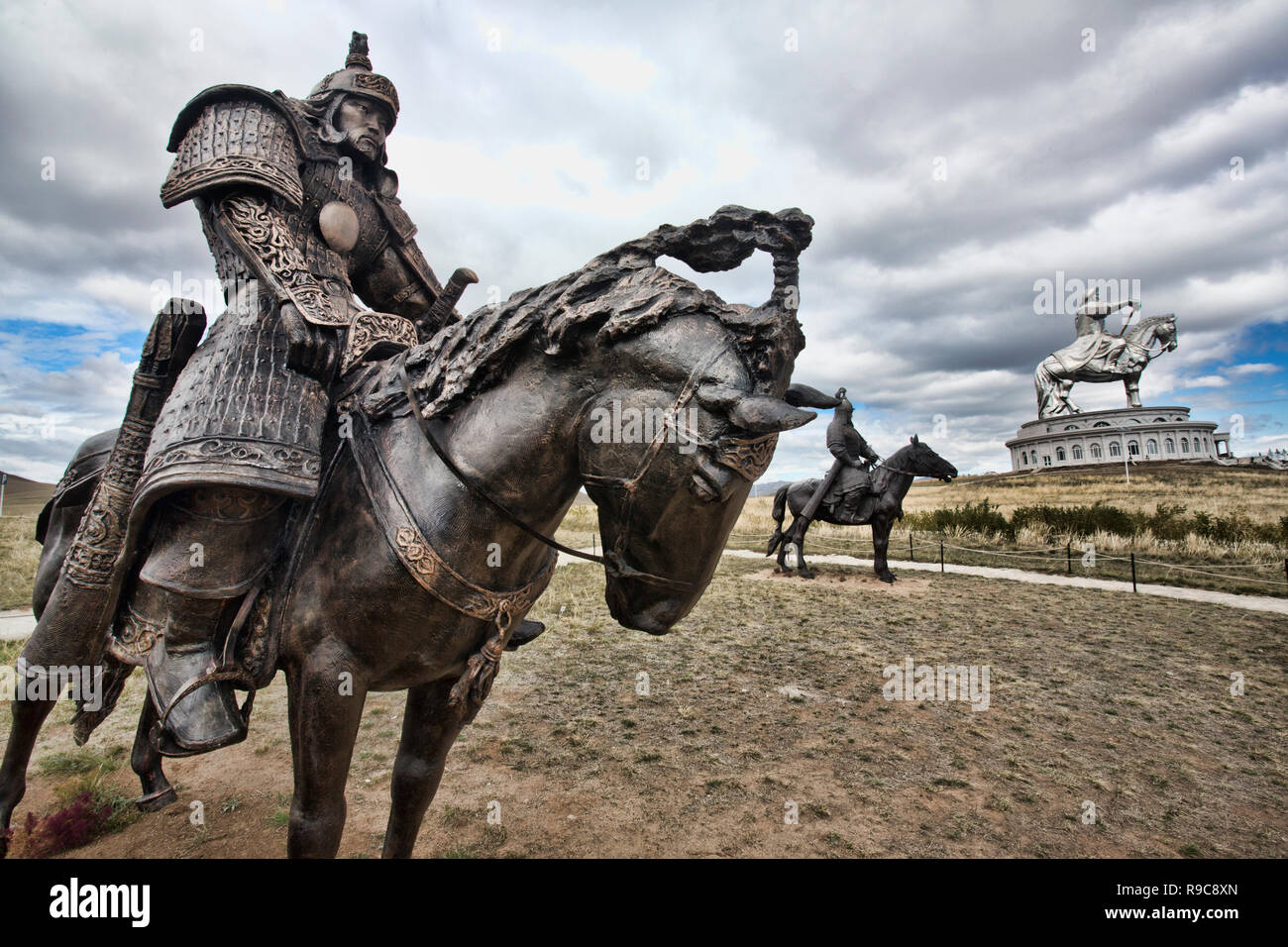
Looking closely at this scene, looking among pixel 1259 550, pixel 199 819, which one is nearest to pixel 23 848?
pixel 199 819

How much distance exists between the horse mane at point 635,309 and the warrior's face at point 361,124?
1.10 metres

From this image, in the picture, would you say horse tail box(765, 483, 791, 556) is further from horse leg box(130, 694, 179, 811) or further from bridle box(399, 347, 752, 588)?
bridle box(399, 347, 752, 588)

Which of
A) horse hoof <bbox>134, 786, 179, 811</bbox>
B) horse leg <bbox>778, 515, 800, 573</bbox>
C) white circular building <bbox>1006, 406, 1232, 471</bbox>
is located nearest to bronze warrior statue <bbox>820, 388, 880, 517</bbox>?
horse leg <bbox>778, 515, 800, 573</bbox>

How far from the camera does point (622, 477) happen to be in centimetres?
152

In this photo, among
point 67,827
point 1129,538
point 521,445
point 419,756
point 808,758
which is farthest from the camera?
point 1129,538

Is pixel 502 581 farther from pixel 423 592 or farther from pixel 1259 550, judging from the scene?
pixel 1259 550

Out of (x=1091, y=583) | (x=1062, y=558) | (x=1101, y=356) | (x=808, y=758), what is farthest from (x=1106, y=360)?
(x=808, y=758)

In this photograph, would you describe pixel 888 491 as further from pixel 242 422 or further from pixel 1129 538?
pixel 242 422

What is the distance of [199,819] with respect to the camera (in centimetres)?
351

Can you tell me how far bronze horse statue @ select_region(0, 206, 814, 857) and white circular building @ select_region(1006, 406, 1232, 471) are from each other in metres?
46.2

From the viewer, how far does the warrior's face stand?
236 cm

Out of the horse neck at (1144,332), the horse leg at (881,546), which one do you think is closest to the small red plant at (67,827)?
the horse leg at (881,546)

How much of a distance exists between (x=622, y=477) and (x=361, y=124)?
1.91 meters
